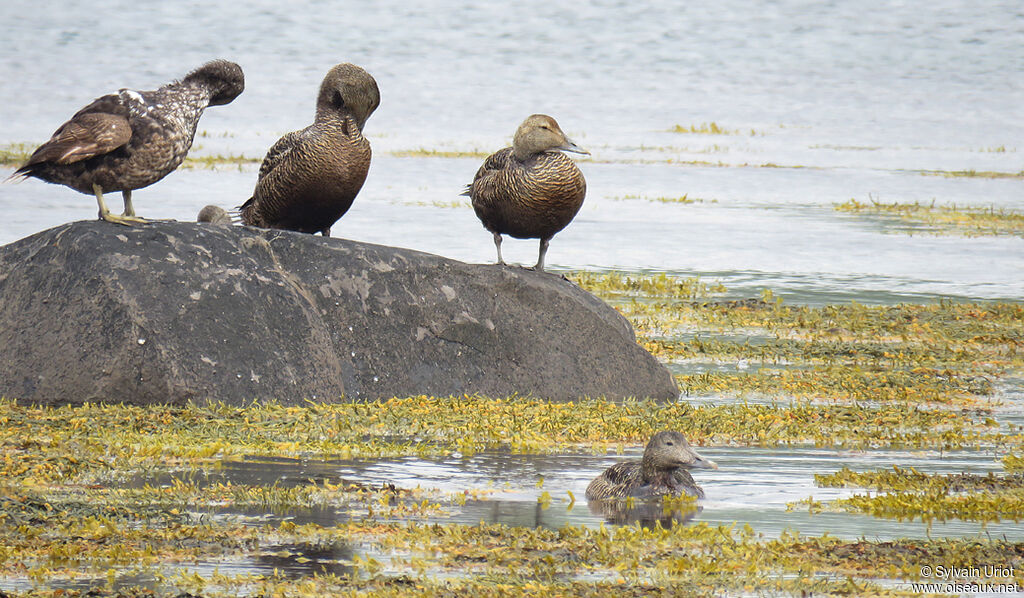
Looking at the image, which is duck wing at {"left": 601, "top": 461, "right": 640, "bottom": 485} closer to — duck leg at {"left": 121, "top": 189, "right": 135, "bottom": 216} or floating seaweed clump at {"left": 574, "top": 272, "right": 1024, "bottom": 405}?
floating seaweed clump at {"left": 574, "top": 272, "right": 1024, "bottom": 405}

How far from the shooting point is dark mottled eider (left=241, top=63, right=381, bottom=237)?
1221 cm

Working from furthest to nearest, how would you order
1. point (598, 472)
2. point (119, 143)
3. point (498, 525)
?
point (119, 143) → point (598, 472) → point (498, 525)

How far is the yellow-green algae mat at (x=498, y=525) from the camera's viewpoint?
24.0 feet

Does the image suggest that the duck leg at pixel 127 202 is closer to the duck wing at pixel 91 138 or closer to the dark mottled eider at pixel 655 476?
the duck wing at pixel 91 138

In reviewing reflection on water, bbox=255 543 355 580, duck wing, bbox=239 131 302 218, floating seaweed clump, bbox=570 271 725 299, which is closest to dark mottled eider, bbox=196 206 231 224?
floating seaweed clump, bbox=570 271 725 299

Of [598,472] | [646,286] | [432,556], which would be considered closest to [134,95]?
[598,472]

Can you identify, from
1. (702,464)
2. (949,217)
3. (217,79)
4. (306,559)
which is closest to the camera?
(306,559)

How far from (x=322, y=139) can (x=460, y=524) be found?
180 inches

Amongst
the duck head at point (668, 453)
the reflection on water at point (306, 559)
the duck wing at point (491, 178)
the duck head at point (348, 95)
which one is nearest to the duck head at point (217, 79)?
the duck head at point (348, 95)

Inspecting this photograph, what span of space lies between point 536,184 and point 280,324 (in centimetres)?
217

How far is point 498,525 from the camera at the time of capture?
328 inches

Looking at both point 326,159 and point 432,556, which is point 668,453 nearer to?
point 432,556

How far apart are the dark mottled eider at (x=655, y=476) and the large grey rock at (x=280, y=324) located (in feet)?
11.0

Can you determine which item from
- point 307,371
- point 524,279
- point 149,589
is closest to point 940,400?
point 524,279
